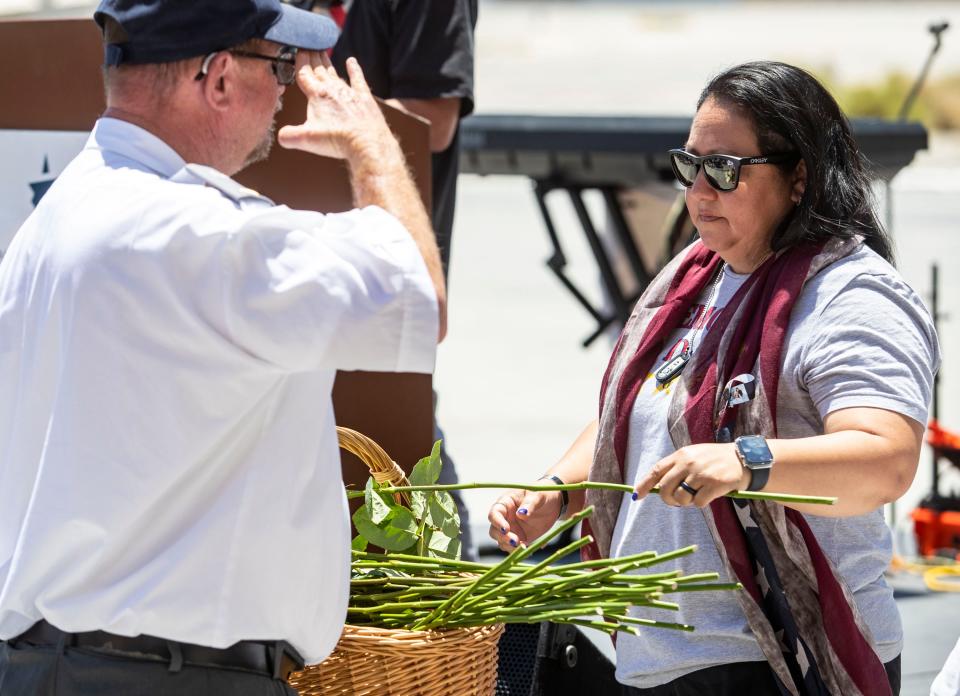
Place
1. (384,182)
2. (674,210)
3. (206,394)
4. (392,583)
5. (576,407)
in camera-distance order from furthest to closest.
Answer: (576,407)
(674,210)
(392,583)
(384,182)
(206,394)

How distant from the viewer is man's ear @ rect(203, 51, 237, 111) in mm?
1707

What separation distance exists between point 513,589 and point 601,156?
331cm

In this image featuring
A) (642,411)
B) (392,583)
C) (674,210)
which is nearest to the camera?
(392,583)

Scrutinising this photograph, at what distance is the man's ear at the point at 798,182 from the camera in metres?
2.18

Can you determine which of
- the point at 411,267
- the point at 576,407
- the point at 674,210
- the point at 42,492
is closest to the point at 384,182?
the point at 411,267

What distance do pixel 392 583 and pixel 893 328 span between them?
841mm

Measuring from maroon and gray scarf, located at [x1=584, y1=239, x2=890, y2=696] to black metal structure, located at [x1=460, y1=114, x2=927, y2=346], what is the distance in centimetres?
280

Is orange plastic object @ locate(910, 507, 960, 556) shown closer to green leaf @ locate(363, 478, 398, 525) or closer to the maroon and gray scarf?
the maroon and gray scarf

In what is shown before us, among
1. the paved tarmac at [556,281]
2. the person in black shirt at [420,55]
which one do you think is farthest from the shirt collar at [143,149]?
the person in black shirt at [420,55]

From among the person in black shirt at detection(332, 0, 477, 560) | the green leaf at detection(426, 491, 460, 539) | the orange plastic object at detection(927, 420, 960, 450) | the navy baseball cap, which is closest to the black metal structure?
the orange plastic object at detection(927, 420, 960, 450)

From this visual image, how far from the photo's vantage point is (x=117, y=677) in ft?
5.39

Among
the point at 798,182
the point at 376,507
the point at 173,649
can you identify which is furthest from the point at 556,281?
the point at 173,649

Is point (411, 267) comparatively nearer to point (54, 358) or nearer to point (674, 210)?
point (54, 358)

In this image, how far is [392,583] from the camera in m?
2.08
